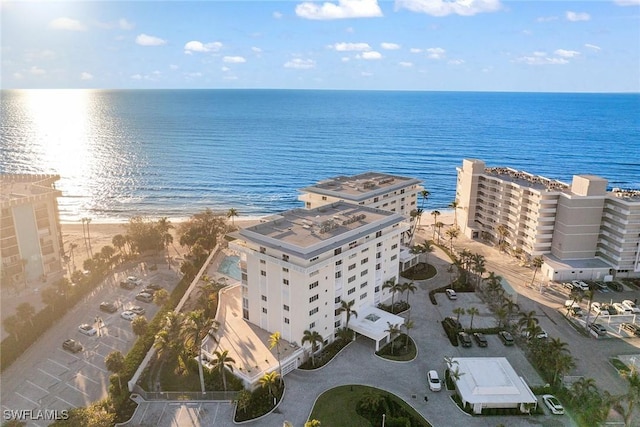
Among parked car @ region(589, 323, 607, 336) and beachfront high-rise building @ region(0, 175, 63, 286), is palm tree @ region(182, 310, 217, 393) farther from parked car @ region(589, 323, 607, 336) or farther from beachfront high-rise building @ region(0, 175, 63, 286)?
parked car @ region(589, 323, 607, 336)

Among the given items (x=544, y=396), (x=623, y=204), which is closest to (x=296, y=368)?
(x=544, y=396)

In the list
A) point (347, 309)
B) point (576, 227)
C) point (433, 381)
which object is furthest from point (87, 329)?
point (576, 227)

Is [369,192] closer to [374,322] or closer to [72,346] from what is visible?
[374,322]

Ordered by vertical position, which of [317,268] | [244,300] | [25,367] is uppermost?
[317,268]

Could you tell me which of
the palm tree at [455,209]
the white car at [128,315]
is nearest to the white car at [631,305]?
the palm tree at [455,209]

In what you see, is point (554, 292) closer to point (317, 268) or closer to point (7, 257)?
point (317, 268)
